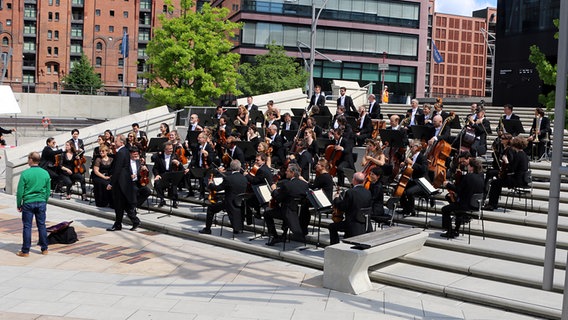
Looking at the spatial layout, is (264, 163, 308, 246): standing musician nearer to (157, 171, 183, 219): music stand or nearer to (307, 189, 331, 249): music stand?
(307, 189, 331, 249): music stand

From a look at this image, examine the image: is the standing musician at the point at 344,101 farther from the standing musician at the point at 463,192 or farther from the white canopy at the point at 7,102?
Result: the white canopy at the point at 7,102

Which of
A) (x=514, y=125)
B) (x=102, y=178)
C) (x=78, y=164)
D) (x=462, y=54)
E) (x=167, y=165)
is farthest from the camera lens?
(x=462, y=54)

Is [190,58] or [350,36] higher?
[350,36]

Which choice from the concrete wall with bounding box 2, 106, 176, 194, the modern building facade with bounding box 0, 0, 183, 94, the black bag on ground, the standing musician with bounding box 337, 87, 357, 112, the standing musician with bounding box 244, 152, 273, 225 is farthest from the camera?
the modern building facade with bounding box 0, 0, 183, 94

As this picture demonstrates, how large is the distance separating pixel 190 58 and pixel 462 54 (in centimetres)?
11849

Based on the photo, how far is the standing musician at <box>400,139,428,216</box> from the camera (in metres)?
14.3

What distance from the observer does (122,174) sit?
50.1ft

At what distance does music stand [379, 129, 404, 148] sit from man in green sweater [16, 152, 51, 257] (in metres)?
7.56

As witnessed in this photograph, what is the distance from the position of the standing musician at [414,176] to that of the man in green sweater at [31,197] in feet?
24.5

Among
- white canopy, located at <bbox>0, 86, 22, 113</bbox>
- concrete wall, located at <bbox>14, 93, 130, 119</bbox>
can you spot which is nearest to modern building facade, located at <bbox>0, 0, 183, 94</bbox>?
concrete wall, located at <bbox>14, 93, 130, 119</bbox>

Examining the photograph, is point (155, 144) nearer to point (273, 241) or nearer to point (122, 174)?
point (122, 174)

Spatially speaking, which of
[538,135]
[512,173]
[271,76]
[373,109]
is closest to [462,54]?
[271,76]

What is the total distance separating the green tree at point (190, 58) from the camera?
4694cm

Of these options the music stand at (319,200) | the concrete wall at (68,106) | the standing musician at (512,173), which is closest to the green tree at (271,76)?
the concrete wall at (68,106)
